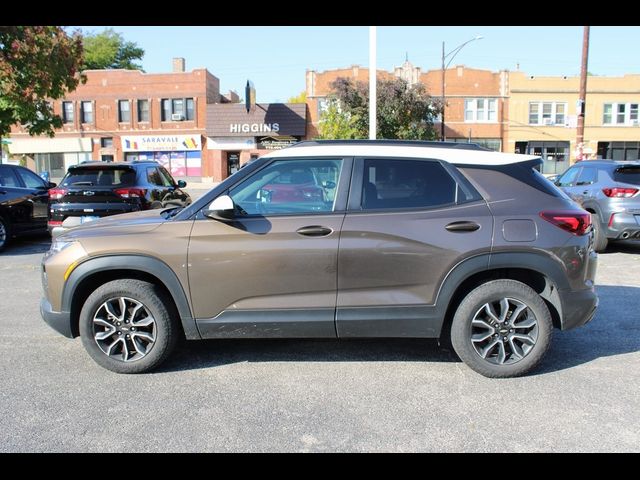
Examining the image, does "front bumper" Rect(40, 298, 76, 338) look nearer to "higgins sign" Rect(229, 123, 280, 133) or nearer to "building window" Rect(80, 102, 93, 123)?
"higgins sign" Rect(229, 123, 280, 133)

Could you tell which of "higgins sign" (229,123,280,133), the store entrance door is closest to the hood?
"higgins sign" (229,123,280,133)

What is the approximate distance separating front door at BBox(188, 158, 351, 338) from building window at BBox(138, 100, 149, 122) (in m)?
39.8

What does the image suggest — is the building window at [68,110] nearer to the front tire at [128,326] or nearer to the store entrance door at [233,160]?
the store entrance door at [233,160]

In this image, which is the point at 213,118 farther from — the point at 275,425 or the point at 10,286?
the point at 275,425

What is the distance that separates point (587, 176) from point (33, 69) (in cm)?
1343

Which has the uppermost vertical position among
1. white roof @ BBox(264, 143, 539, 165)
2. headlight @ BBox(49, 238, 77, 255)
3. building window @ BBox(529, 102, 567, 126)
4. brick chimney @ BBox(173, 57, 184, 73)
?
brick chimney @ BBox(173, 57, 184, 73)

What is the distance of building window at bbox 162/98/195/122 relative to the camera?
4012 cm

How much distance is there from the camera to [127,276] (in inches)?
164

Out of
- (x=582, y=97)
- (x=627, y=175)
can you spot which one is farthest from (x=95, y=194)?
(x=582, y=97)

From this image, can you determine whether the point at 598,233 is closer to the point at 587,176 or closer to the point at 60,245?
the point at 587,176

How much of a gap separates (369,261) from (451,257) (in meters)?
0.61

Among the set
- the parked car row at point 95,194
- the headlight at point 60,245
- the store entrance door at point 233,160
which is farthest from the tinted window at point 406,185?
the store entrance door at point 233,160

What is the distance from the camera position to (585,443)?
10.2 feet
